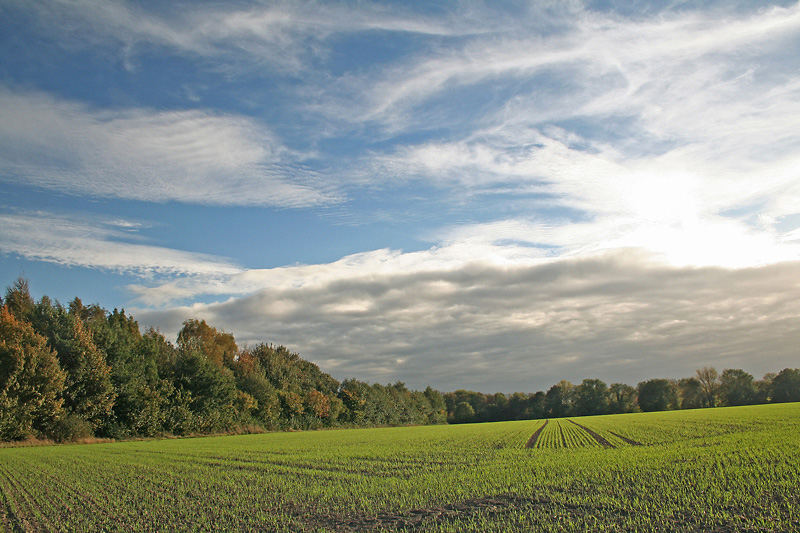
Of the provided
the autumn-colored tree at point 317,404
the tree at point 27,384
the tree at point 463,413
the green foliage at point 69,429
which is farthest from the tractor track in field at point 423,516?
the tree at point 463,413

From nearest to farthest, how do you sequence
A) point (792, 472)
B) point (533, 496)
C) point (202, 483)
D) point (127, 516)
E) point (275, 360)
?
point (127, 516)
point (533, 496)
point (792, 472)
point (202, 483)
point (275, 360)

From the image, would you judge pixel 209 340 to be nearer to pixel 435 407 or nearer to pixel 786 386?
pixel 435 407

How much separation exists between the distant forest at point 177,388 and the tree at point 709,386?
26cm

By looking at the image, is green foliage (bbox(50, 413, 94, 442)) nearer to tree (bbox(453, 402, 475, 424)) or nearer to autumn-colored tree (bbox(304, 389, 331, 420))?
autumn-colored tree (bbox(304, 389, 331, 420))

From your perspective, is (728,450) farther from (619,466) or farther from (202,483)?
(202,483)

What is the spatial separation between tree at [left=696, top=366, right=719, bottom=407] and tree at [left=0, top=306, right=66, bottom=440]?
140 meters

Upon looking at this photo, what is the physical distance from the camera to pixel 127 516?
46.4 feet

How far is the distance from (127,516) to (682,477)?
16.6 metres

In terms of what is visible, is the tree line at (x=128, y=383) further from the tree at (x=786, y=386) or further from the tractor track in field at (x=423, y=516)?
the tree at (x=786, y=386)

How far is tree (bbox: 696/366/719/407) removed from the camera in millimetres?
133125

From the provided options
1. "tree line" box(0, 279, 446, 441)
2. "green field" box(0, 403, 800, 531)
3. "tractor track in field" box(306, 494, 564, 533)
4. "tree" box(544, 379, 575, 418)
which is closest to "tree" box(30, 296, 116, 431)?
"tree line" box(0, 279, 446, 441)

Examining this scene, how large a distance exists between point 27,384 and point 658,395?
132177 millimetres

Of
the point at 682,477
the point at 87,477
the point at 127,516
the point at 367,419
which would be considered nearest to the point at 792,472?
the point at 682,477

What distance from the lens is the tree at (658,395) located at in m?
131
